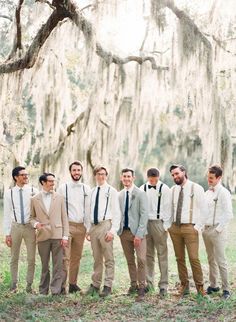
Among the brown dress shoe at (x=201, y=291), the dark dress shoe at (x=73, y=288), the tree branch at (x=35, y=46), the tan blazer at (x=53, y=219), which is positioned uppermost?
the tree branch at (x=35, y=46)

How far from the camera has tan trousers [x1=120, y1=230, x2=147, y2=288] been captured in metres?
7.16

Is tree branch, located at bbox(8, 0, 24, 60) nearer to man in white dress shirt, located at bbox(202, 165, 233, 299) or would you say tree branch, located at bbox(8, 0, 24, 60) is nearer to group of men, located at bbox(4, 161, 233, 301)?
group of men, located at bbox(4, 161, 233, 301)

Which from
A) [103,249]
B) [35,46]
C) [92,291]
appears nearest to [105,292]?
[92,291]

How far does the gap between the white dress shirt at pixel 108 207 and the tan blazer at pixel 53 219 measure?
34 cm

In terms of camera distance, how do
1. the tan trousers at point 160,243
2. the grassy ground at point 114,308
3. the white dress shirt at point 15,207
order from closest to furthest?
the grassy ground at point 114,308 < the tan trousers at point 160,243 < the white dress shirt at point 15,207

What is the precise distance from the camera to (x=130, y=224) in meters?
7.18

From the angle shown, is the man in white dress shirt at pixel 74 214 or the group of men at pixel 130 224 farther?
the man in white dress shirt at pixel 74 214

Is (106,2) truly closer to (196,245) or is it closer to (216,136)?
(216,136)

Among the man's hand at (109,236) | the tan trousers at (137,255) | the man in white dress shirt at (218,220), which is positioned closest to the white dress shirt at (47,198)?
the man's hand at (109,236)

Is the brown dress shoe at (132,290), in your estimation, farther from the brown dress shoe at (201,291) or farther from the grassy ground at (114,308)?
the brown dress shoe at (201,291)

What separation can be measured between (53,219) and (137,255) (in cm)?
109

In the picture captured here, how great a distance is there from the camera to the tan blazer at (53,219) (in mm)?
7238

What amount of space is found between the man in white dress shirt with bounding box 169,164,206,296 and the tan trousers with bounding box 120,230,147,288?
43 cm

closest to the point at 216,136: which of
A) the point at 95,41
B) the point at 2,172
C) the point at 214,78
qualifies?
the point at 214,78
